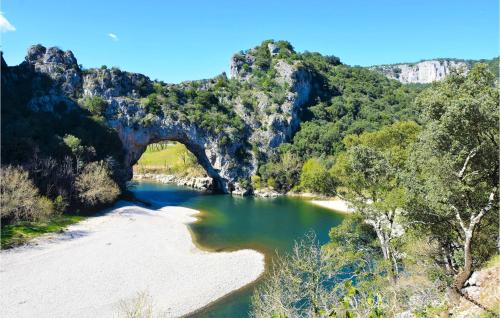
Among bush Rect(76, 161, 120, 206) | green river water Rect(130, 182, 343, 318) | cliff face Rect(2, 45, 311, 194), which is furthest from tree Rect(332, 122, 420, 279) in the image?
cliff face Rect(2, 45, 311, 194)

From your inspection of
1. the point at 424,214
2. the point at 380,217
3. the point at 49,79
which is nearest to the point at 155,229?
the point at 380,217

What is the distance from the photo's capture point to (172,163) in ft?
417

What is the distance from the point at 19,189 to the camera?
4169 cm

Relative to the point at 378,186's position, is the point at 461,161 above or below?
above

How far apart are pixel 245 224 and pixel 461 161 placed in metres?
39.0

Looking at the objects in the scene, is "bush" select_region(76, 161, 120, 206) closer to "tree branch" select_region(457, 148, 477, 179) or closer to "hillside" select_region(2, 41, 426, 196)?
Answer: "hillside" select_region(2, 41, 426, 196)

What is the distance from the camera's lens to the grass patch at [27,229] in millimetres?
35822

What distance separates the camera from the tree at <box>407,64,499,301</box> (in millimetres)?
14563

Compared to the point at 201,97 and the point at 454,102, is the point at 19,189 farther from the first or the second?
the point at 201,97

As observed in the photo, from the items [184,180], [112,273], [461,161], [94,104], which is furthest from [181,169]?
[461,161]

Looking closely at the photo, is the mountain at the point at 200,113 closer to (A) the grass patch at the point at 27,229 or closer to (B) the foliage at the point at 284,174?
(B) the foliage at the point at 284,174

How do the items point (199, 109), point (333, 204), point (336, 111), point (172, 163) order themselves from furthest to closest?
1. point (172, 163)
2. point (336, 111)
3. point (199, 109)
4. point (333, 204)

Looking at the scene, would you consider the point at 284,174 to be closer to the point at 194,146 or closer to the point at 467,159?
the point at 194,146

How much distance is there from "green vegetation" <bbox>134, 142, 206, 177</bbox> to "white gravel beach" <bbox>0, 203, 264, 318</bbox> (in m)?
68.5
